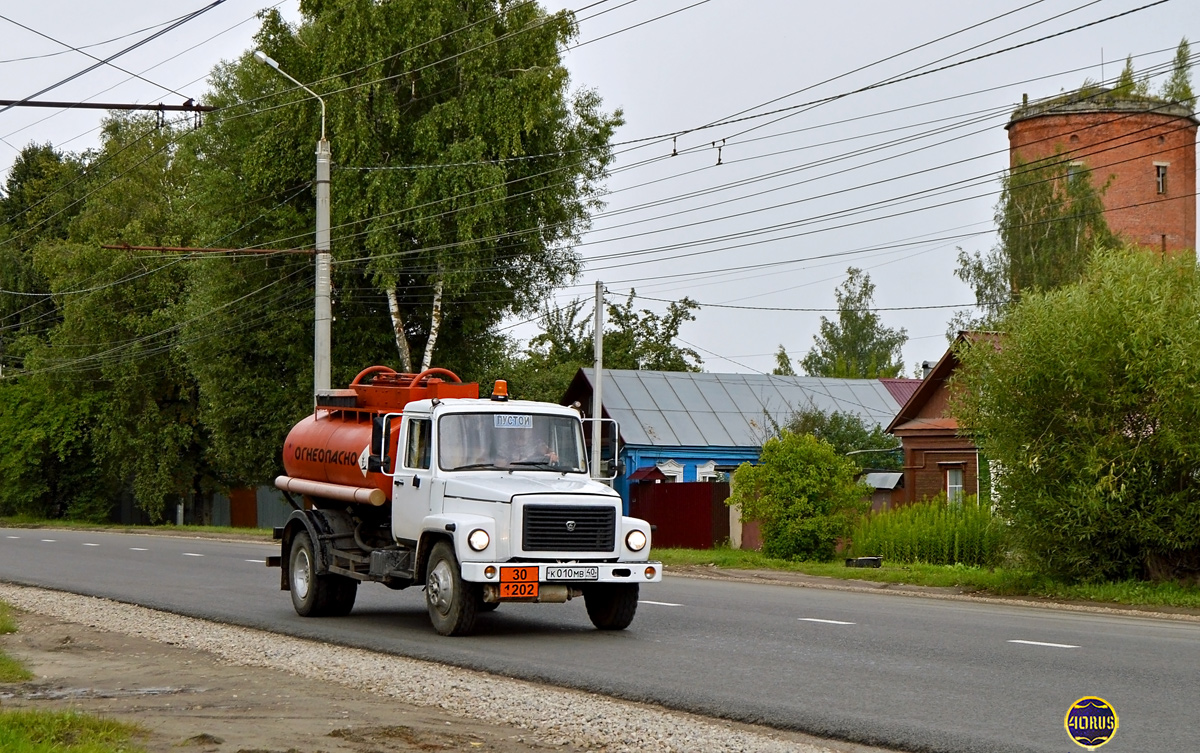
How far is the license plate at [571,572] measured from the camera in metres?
13.7

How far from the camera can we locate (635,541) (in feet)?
47.0

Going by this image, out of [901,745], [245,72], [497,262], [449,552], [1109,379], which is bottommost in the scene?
[901,745]

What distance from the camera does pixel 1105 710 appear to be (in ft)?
30.4

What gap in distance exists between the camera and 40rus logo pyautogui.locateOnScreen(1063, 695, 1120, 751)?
834 cm

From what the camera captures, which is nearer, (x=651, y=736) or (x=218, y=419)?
(x=651, y=736)

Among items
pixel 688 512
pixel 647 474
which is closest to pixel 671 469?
pixel 647 474

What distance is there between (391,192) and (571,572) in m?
25.8

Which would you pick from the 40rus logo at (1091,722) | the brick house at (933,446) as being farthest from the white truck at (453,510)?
the brick house at (933,446)

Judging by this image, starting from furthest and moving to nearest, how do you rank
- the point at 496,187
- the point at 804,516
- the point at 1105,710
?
1. the point at 496,187
2. the point at 804,516
3. the point at 1105,710

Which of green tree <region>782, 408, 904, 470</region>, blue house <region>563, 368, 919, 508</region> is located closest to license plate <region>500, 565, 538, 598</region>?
green tree <region>782, 408, 904, 470</region>

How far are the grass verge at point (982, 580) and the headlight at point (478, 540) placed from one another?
9.77 m

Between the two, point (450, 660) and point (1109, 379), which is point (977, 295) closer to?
point (1109, 379)

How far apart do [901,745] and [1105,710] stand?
173cm

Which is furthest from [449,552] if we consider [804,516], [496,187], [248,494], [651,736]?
[248,494]
